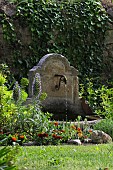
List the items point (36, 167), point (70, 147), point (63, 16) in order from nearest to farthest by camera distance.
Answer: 1. point (36, 167)
2. point (70, 147)
3. point (63, 16)

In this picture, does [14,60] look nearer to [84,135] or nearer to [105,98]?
[105,98]

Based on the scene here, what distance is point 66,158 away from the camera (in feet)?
15.6

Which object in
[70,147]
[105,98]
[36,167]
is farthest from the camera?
[105,98]

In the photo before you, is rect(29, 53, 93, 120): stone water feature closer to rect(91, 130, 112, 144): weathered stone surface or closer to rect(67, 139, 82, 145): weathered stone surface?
rect(91, 130, 112, 144): weathered stone surface

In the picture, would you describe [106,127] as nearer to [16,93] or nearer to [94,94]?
[16,93]

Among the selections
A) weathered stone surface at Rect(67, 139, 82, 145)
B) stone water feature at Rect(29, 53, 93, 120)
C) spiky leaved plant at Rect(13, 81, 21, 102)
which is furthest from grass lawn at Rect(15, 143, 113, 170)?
stone water feature at Rect(29, 53, 93, 120)

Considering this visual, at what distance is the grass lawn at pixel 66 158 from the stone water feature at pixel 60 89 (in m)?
2.83

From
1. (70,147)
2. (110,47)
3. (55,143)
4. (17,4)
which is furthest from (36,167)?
(110,47)

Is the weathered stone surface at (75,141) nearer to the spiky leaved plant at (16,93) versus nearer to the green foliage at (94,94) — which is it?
the spiky leaved plant at (16,93)

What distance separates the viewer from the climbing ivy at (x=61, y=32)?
33.4 feet

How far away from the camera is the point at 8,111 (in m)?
6.36

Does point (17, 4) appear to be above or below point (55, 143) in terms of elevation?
above

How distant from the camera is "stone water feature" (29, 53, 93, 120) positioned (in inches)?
332

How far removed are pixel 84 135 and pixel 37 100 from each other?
86 centimetres
